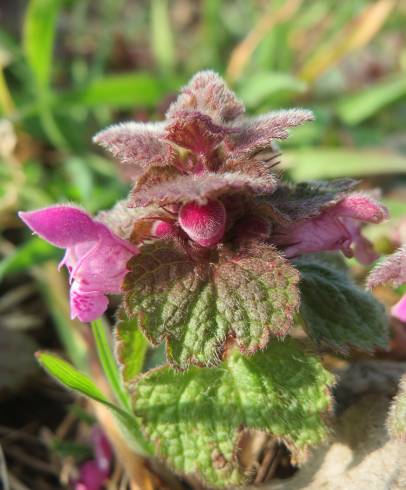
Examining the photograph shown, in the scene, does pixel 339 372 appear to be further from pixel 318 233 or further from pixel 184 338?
pixel 184 338

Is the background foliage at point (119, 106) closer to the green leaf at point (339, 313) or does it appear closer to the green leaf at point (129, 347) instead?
the green leaf at point (129, 347)

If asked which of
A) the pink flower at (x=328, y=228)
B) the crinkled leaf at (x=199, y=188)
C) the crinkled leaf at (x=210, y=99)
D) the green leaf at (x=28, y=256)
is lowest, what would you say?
the pink flower at (x=328, y=228)

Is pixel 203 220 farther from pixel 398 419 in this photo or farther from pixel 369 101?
pixel 369 101

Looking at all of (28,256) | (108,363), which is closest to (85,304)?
(108,363)

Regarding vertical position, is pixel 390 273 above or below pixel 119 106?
below

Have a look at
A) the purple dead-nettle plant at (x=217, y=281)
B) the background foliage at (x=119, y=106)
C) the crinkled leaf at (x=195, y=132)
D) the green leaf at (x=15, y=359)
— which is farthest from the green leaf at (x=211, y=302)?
the green leaf at (x=15, y=359)

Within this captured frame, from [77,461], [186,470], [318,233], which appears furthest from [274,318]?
[77,461]
